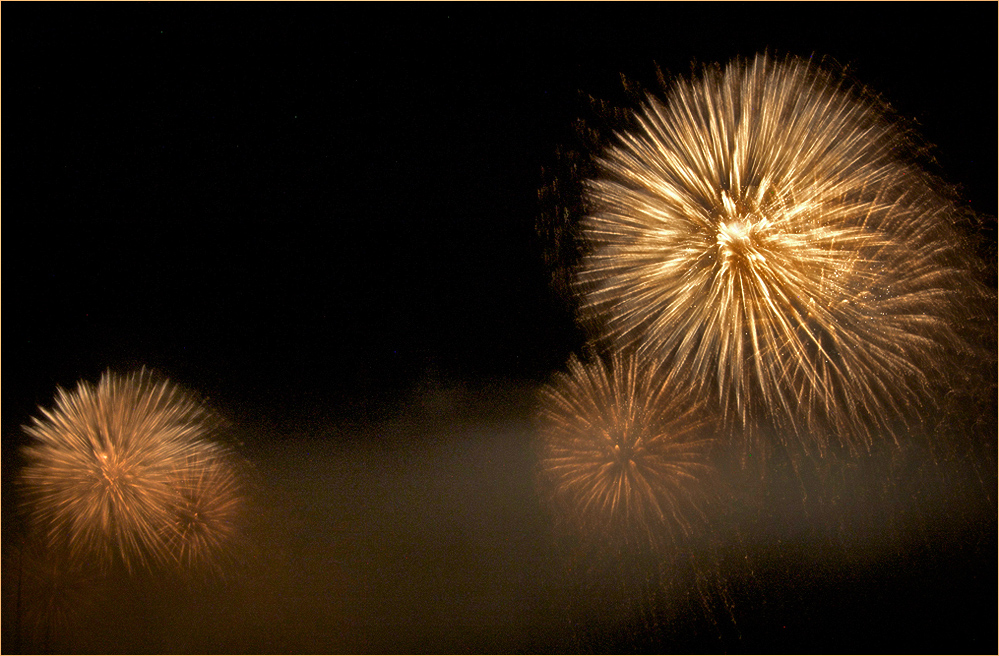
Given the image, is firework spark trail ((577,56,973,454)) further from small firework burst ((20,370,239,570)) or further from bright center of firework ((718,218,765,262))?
small firework burst ((20,370,239,570))

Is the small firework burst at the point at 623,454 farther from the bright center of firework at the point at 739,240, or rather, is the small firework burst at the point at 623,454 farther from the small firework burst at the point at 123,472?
the small firework burst at the point at 123,472

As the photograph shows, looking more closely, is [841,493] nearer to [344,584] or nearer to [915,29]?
[915,29]

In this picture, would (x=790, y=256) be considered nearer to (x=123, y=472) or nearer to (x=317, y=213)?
(x=317, y=213)

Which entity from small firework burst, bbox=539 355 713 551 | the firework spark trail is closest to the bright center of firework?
the firework spark trail

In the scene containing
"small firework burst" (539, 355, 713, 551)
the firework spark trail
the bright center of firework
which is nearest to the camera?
the firework spark trail

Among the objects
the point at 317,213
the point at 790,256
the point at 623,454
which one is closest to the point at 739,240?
the point at 790,256

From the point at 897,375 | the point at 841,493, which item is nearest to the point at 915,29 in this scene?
the point at 897,375
